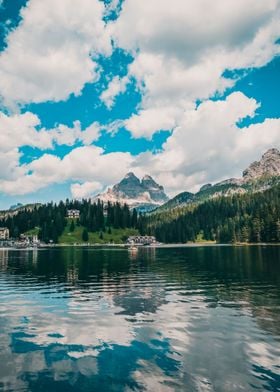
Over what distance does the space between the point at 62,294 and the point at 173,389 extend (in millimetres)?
34368

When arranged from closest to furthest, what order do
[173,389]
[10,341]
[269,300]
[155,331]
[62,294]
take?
[173,389]
[10,341]
[155,331]
[269,300]
[62,294]

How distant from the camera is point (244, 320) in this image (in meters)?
32.9

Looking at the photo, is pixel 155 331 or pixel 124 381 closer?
pixel 124 381

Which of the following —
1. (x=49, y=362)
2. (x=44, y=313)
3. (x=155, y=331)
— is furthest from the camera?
(x=44, y=313)

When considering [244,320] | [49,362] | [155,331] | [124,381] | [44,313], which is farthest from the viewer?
[44,313]

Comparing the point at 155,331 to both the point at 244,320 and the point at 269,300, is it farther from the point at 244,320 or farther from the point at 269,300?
the point at 269,300

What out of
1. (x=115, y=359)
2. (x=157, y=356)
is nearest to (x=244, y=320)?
(x=157, y=356)

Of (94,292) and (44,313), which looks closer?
(44,313)

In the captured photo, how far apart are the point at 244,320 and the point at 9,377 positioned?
852 inches

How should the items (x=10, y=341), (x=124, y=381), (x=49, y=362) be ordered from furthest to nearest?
1. (x=10, y=341)
2. (x=49, y=362)
3. (x=124, y=381)

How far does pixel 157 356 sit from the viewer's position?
23734 millimetres

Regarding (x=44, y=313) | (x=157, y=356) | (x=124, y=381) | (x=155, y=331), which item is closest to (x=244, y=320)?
(x=155, y=331)

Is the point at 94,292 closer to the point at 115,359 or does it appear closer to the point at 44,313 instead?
the point at 44,313

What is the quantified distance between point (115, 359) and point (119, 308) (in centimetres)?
1635
